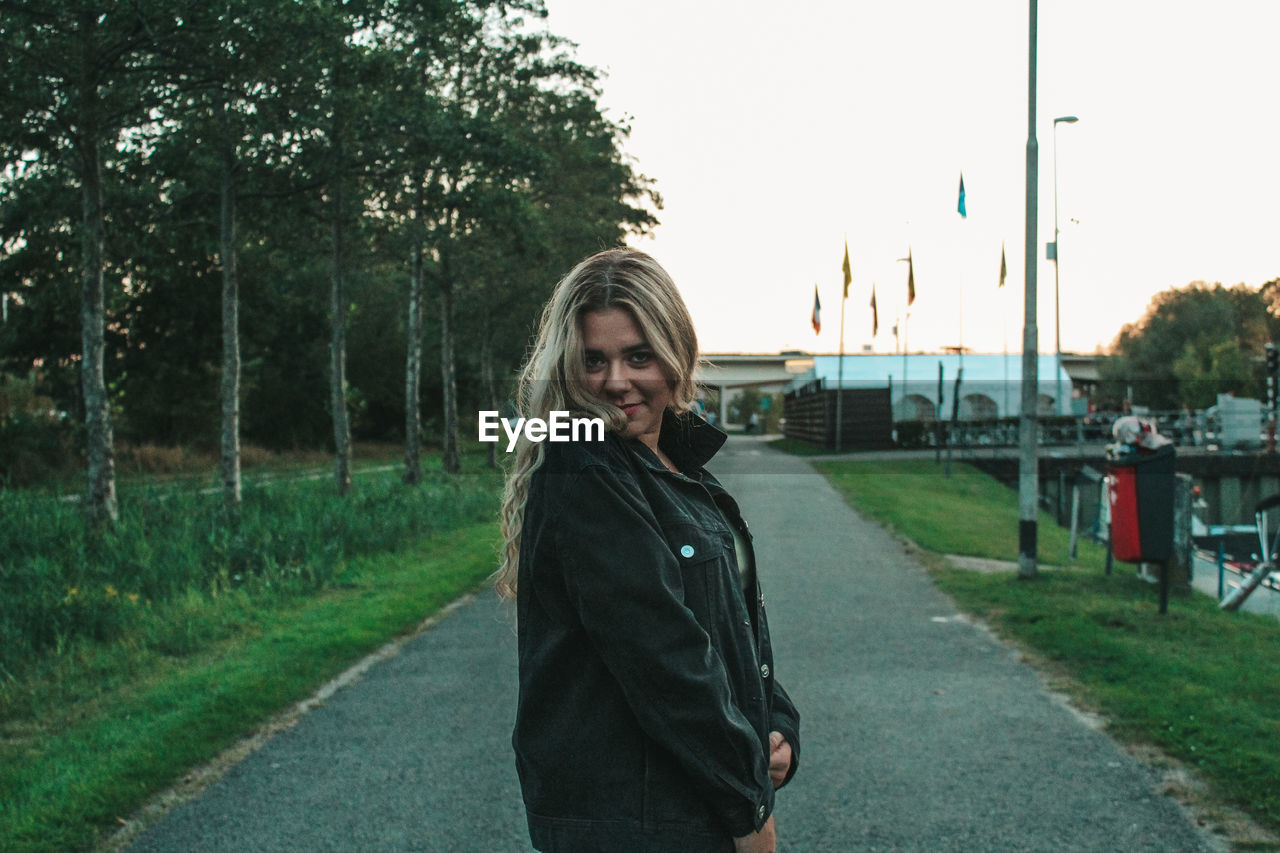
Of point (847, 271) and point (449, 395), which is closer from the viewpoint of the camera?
point (449, 395)

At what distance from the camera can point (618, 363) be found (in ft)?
6.76

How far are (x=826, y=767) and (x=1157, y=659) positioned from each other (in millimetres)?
3168

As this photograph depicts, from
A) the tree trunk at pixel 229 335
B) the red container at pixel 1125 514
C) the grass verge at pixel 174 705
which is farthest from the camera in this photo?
the tree trunk at pixel 229 335

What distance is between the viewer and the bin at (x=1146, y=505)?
9.81 metres

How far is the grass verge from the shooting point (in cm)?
479

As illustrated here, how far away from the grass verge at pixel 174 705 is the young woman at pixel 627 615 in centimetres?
332

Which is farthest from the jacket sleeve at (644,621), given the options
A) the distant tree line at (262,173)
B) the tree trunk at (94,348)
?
the tree trunk at (94,348)

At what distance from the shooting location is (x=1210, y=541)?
23.3 meters

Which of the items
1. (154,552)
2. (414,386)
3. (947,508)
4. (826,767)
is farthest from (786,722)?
(414,386)

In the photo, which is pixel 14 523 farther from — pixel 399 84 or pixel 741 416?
pixel 741 416

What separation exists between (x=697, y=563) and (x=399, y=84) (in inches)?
690

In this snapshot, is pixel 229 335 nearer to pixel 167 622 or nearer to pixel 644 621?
pixel 167 622

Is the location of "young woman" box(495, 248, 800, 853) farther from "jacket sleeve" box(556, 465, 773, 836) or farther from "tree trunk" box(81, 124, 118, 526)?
"tree trunk" box(81, 124, 118, 526)

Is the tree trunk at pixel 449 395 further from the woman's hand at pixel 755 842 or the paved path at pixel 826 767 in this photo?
the woman's hand at pixel 755 842
